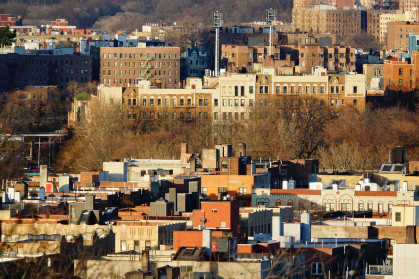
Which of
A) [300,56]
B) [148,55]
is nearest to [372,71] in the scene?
[300,56]

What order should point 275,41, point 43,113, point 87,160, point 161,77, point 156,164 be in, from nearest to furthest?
point 156,164, point 87,160, point 43,113, point 161,77, point 275,41

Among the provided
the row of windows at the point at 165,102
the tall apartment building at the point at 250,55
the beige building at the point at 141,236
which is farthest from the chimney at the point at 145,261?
the tall apartment building at the point at 250,55

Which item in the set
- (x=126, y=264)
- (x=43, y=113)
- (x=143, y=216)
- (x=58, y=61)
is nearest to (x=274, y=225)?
(x=143, y=216)

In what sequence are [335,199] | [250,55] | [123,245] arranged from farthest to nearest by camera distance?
1. [250,55]
2. [335,199]
3. [123,245]

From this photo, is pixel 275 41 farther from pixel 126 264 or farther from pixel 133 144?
pixel 126 264

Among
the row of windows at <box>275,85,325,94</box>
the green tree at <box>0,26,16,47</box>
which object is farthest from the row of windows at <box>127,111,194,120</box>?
the green tree at <box>0,26,16,47</box>

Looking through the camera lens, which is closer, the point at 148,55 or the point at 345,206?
the point at 345,206

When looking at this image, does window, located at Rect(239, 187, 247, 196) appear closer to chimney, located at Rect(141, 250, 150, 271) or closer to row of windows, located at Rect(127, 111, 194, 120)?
chimney, located at Rect(141, 250, 150, 271)

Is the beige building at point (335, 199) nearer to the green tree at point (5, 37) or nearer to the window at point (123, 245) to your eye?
the window at point (123, 245)

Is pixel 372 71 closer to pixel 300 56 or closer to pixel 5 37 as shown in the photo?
pixel 300 56
